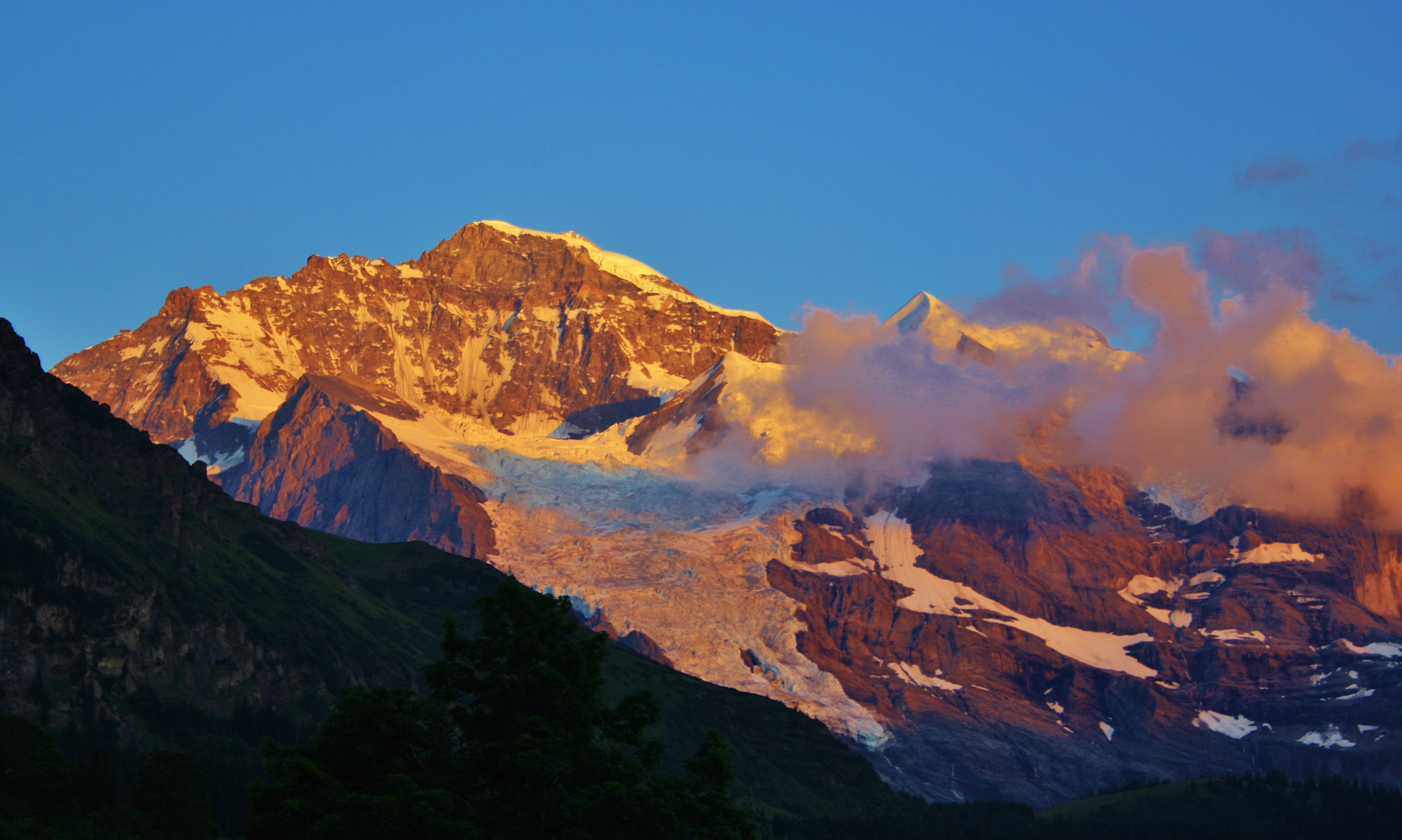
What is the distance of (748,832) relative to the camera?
57188 mm

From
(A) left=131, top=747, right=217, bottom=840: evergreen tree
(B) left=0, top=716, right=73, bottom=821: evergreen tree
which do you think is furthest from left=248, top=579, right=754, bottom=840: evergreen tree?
(A) left=131, top=747, right=217, bottom=840: evergreen tree

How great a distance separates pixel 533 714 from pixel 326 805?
7.57 m

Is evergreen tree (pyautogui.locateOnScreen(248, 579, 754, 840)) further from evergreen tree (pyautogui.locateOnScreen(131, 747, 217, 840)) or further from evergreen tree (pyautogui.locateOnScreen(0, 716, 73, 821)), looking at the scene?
evergreen tree (pyautogui.locateOnScreen(131, 747, 217, 840))

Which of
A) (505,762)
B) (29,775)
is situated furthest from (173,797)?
(505,762)

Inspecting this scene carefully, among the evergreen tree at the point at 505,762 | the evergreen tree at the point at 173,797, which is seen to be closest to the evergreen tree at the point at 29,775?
the evergreen tree at the point at 173,797

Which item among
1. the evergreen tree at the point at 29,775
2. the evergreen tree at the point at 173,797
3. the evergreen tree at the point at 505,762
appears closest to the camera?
the evergreen tree at the point at 505,762

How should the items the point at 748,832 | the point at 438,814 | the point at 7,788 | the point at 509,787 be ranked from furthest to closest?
the point at 7,788
the point at 748,832
the point at 509,787
the point at 438,814

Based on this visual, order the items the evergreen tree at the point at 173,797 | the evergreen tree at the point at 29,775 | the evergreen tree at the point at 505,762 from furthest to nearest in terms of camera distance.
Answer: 1. the evergreen tree at the point at 173,797
2. the evergreen tree at the point at 29,775
3. the evergreen tree at the point at 505,762

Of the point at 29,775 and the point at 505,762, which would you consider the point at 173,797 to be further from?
the point at 505,762

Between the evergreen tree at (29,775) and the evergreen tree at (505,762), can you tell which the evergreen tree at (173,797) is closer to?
the evergreen tree at (29,775)

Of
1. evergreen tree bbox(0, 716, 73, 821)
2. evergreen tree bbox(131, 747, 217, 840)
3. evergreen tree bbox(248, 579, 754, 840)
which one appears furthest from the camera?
evergreen tree bbox(131, 747, 217, 840)

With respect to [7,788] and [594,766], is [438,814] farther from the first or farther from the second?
[7,788]

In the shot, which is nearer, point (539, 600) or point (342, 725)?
point (342, 725)

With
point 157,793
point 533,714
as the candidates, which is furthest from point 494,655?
point 157,793
